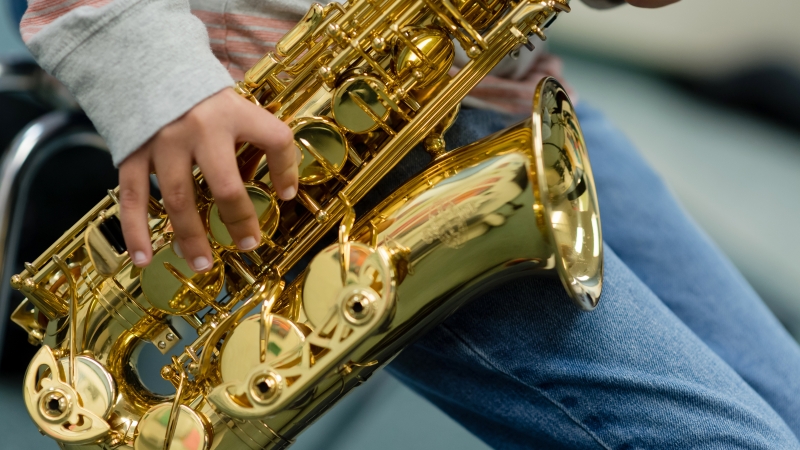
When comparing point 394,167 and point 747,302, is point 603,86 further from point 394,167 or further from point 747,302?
point 394,167

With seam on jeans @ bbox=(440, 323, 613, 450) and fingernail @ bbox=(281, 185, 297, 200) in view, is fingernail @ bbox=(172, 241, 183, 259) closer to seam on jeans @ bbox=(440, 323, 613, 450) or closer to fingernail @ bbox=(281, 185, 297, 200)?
fingernail @ bbox=(281, 185, 297, 200)

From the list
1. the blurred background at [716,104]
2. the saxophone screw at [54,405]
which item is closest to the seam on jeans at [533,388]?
the saxophone screw at [54,405]

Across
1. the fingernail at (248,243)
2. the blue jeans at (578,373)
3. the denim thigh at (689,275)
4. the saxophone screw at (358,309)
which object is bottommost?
the denim thigh at (689,275)

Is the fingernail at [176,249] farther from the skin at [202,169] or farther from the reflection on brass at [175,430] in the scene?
the reflection on brass at [175,430]

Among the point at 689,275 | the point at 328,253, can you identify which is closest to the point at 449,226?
the point at 328,253

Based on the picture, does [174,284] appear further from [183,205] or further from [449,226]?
[449,226]

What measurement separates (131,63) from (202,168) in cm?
10

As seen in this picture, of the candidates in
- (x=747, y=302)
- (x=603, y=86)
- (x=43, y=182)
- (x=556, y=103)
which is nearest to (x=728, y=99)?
(x=603, y=86)

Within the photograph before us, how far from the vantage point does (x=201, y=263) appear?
52 centimetres

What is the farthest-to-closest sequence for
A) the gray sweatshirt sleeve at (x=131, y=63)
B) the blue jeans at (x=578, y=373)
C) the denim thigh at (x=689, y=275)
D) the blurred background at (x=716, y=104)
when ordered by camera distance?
the blurred background at (x=716, y=104) < the denim thigh at (x=689, y=275) < the blue jeans at (x=578, y=373) < the gray sweatshirt sleeve at (x=131, y=63)

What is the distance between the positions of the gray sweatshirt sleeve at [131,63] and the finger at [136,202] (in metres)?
→ 0.01

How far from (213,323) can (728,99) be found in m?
2.19

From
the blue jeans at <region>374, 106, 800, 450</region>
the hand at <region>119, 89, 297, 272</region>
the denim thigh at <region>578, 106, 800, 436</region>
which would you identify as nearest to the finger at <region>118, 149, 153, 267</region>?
the hand at <region>119, 89, 297, 272</region>

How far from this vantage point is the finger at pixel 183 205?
0.49 meters
